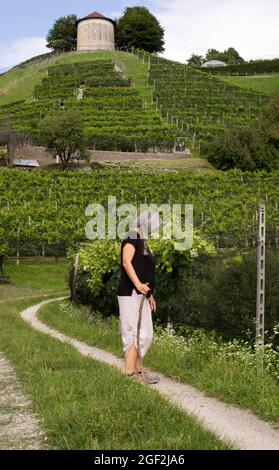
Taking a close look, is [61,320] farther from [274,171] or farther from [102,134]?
[102,134]

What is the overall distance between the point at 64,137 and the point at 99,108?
18373 millimetres

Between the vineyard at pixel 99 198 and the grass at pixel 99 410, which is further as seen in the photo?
the vineyard at pixel 99 198

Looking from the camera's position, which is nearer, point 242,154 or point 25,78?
point 242,154


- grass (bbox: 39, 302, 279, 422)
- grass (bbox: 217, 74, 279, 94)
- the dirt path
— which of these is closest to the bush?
grass (bbox: 217, 74, 279, 94)

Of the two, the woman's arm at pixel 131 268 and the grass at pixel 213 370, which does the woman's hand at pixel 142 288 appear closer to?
the woman's arm at pixel 131 268

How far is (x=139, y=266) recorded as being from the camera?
631 centimetres

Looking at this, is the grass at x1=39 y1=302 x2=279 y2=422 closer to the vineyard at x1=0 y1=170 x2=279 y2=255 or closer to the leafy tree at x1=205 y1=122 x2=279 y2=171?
the vineyard at x1=0 y1=170 x2=279 y2=255

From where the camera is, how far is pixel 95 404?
4652 millimetres

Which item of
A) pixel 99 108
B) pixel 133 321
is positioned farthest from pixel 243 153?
pixel 133 321

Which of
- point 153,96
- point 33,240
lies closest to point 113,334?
point 33,240

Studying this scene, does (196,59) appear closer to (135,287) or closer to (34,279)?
(34,279)

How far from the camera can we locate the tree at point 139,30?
95.4m

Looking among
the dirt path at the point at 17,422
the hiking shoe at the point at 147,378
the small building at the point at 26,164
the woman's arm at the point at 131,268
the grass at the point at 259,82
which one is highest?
the grass at the point at 259,82

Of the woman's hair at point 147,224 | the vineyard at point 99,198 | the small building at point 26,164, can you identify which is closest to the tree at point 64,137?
the small building at point 26,164
